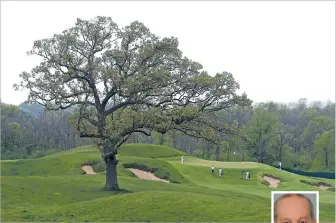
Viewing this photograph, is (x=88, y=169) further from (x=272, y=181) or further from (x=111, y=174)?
(x=272, y=181)

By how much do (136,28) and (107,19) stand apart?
213 centimetres

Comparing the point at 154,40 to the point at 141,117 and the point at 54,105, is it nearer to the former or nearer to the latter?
the point at 141,117

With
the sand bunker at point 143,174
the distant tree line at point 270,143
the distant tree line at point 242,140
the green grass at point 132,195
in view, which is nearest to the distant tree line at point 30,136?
the distant tree line at point 242,140

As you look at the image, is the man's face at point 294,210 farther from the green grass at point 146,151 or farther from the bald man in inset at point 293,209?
the green grass at point 146,151

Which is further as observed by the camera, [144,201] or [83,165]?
[83,165]

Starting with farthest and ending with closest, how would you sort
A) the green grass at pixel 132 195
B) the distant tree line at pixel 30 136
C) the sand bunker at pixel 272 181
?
1. the distant tree line at pixel 30 136
2. the sand bunker at pixel 272 181
3. the green grass at pixel 132 195

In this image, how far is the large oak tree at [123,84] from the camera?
29766 mm

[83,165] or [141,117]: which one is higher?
[141,117]

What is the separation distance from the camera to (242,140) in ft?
314

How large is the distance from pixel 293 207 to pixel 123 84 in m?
21.9

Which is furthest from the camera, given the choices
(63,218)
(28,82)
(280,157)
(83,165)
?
(280,157)

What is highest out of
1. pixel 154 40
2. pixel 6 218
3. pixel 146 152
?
pixel 154 40

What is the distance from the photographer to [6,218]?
2312cm

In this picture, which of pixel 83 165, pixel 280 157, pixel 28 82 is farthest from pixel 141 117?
pixel 280 157
